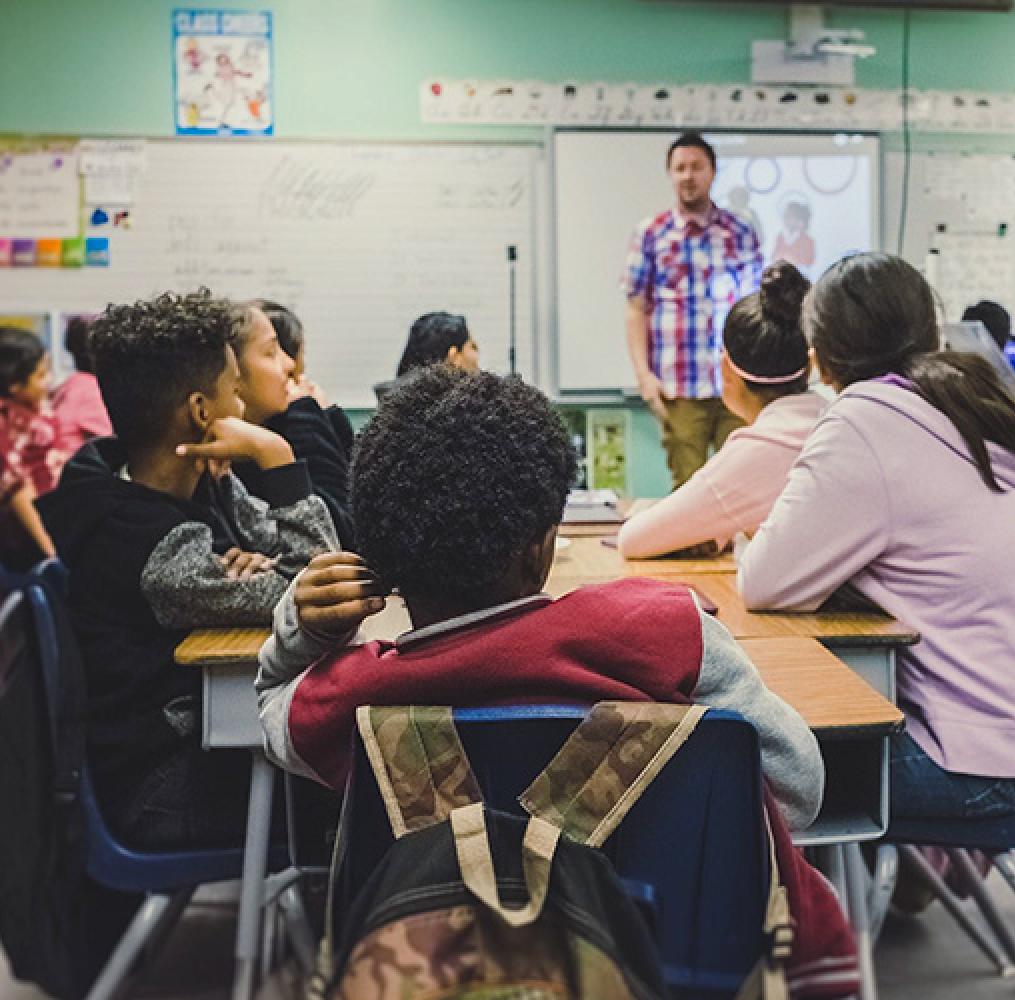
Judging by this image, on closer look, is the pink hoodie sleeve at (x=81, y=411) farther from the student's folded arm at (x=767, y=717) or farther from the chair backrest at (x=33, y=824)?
the student's folded arm at (x=767, y=717)

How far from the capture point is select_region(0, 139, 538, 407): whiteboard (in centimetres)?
492

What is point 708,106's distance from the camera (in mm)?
5109

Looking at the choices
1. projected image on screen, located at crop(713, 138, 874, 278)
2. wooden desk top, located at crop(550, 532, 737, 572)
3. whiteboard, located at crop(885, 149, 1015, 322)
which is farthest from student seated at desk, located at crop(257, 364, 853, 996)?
whiteboard, located at crop(885, 149, 1015, 322)

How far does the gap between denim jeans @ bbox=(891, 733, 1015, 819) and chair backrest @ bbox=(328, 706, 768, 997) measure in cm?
82

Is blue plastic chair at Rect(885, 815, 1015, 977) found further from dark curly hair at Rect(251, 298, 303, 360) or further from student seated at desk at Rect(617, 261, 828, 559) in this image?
dark curly hair at Rect(251, 298, 303, 360)

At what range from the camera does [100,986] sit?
1933 mm

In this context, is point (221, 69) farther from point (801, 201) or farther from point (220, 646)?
point (220, 646)

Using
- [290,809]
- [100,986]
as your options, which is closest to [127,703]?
[290,809]

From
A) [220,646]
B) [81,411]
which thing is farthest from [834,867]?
[81,411]

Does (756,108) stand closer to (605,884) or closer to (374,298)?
(374,298)

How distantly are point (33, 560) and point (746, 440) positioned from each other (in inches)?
93.9

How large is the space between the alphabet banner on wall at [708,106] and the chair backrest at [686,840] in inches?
170

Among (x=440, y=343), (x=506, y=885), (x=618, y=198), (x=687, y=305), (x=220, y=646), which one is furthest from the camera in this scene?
(x=618, y=198)

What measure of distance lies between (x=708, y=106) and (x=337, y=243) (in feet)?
5.00
